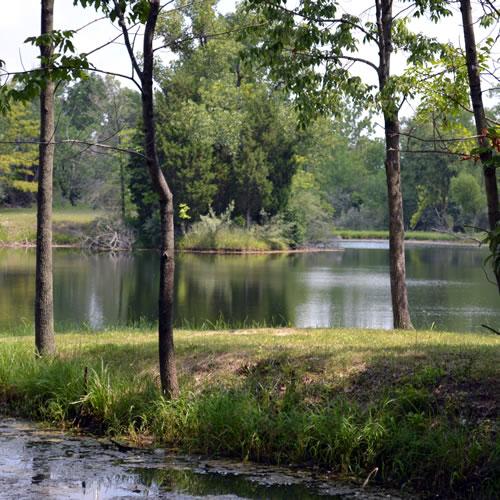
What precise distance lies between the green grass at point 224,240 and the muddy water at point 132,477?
4624cm

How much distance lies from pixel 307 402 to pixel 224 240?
46726mm

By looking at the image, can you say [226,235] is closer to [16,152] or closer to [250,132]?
[250,132]

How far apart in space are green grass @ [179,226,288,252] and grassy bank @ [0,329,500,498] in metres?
43.5

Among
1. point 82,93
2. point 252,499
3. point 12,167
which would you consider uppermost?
point 82,93

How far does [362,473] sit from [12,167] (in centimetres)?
6220

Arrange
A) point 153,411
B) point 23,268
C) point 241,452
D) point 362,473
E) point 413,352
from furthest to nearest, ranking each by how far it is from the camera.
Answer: point 23,268
point 413,352
point 153,411
point 241,452
point 362,473

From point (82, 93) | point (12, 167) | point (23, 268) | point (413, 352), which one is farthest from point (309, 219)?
point (413, 352)

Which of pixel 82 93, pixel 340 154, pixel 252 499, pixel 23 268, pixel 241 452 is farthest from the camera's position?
pixel 340 154

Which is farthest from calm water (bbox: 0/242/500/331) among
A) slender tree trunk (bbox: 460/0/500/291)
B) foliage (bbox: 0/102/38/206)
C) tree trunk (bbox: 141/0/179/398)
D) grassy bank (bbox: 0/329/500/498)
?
foliage (bbox: 0/102/38/206)

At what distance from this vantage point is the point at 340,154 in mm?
102875

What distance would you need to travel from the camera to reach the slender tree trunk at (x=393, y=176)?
1468 cm

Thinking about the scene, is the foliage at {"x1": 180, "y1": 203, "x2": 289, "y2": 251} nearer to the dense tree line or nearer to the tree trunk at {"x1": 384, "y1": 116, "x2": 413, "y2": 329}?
the dense tree line

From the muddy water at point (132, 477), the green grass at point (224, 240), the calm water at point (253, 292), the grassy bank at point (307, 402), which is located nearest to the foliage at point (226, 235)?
the green grass at point (224, 240)

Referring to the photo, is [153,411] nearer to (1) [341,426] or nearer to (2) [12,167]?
(1) [341,426]
